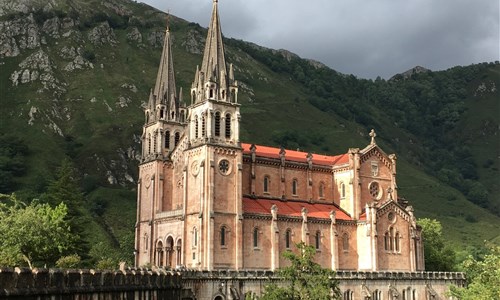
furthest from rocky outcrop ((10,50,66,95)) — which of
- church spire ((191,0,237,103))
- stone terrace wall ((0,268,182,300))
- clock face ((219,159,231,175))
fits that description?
stone terrace wall ((0,268,182,300))

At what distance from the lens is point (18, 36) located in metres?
192

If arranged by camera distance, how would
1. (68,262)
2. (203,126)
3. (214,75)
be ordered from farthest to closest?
(214,75), (203,126), (68,262)

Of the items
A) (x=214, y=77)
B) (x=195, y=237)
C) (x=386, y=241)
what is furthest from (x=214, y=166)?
(x=386, y=241)

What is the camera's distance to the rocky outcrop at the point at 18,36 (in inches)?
7411

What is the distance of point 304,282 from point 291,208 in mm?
24519

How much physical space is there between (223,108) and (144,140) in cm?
1609

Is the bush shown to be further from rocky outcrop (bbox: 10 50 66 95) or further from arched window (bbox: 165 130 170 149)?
rocky outcrop (bbox: 10 50 66 95)

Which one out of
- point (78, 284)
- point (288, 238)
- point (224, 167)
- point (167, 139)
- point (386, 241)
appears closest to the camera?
point (78, 284)

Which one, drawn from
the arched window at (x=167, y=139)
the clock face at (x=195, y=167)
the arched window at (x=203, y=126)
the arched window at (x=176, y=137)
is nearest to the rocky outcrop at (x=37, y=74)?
the arched window at (x=167, y=139)

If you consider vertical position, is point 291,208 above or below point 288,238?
above

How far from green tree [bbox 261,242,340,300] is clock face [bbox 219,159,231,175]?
1851 cm

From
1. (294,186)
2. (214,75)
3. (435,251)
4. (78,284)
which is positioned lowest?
(78,284)

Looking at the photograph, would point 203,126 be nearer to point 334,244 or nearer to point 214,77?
point 214,77

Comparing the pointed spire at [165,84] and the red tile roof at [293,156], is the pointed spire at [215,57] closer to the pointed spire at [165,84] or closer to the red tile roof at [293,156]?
the pointed spire at [165,84]
